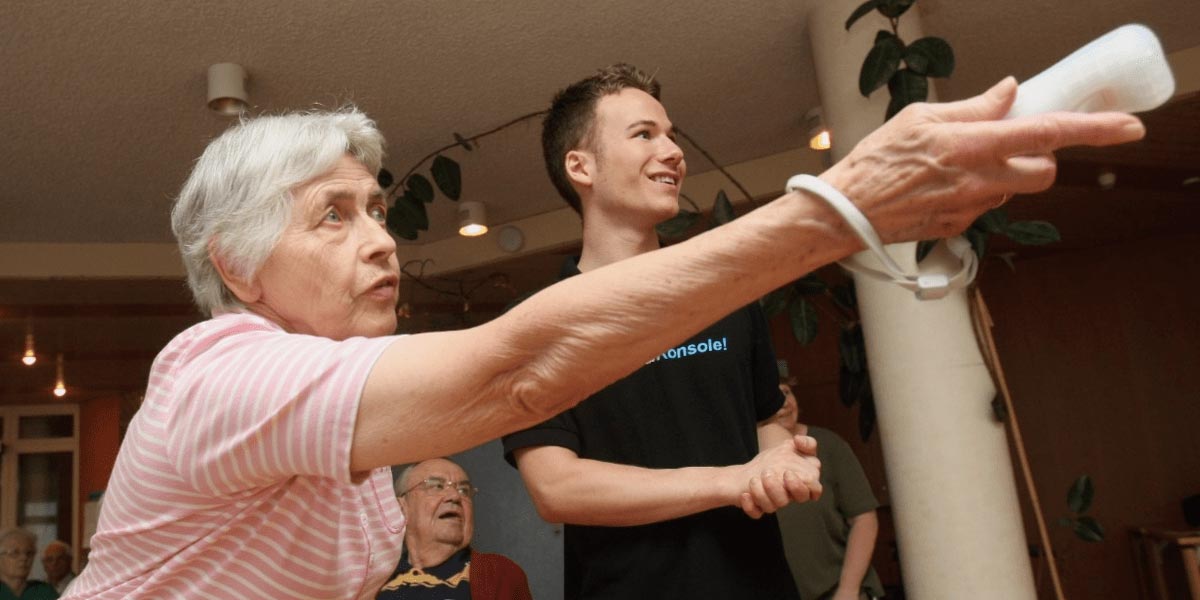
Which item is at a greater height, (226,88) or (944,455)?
(226,88)

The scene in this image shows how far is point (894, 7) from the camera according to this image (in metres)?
2.98

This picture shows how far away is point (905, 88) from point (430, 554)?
2.10 meters

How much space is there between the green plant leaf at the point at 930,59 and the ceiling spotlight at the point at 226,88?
220 centimetres

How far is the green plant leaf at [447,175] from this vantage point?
414 cm

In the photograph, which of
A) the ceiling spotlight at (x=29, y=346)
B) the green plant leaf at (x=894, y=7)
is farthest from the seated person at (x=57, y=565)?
the green plant leaf at (x=894, y=7)

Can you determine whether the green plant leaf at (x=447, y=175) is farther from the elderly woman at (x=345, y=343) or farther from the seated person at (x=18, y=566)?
the seated person at (x=18, y=566)

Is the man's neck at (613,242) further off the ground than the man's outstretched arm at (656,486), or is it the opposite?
the man's neck at (613,242)

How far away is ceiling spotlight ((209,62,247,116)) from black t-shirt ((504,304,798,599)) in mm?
2512

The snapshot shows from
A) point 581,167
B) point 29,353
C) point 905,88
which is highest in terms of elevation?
point 29,353

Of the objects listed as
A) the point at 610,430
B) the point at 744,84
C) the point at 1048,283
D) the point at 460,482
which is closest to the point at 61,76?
the point at 460,482

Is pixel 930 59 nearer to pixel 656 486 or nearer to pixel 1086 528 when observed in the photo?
pixel 1086 528

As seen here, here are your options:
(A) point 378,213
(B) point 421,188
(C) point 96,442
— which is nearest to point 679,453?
(A) point 378,213

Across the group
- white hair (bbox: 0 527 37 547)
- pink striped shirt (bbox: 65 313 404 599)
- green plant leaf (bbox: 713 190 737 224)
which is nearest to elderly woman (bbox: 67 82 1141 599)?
pink striped shirt (bbox: 65 313 404 599)

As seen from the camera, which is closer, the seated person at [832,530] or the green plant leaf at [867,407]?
the seated person at [832,530]
